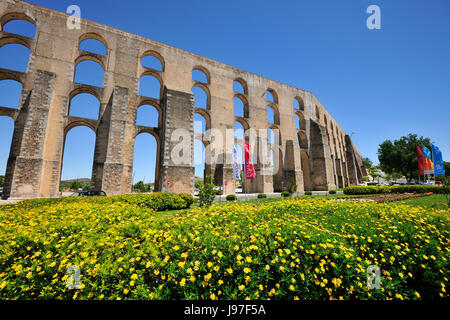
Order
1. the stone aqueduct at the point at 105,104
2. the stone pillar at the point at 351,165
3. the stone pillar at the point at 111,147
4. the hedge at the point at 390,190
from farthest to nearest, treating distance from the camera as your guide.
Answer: the stone pillar at the point at 351,165, the hedge at the point at 390,190, the stone pillar at the point at 111,147, the stone aqueduct at the point at 105,104

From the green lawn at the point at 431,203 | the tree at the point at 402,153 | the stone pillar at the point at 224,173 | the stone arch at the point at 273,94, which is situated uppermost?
the stone arch at the point at 273,94

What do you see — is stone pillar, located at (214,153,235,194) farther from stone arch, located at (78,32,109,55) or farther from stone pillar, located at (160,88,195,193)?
stone arch, located at (78,32,109,55)

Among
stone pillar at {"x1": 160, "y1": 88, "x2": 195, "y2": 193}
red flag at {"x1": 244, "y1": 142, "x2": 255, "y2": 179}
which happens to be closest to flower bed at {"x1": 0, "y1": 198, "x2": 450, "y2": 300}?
stone pillar at {"x1": 160, "y1": 88, "x2": 195, "y2": 193}

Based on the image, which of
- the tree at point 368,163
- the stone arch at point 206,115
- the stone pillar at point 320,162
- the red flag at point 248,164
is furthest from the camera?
the tree at point 368,163

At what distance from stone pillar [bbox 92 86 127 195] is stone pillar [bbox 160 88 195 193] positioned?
11.1ft

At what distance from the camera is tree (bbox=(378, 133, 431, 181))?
40281 mm

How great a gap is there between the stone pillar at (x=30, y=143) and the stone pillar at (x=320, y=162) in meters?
30.8

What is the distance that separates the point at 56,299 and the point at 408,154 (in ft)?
186

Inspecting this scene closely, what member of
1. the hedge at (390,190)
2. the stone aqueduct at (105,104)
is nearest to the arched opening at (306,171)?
the hedge at (390,190)

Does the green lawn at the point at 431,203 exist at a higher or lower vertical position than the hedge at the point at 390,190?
lower

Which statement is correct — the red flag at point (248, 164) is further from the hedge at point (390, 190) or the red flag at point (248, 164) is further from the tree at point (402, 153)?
the tree at point (402, 153)

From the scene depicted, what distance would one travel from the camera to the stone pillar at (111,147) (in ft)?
48.2

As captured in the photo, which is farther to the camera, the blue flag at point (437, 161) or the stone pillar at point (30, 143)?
the blue flag at point (437, 161)
